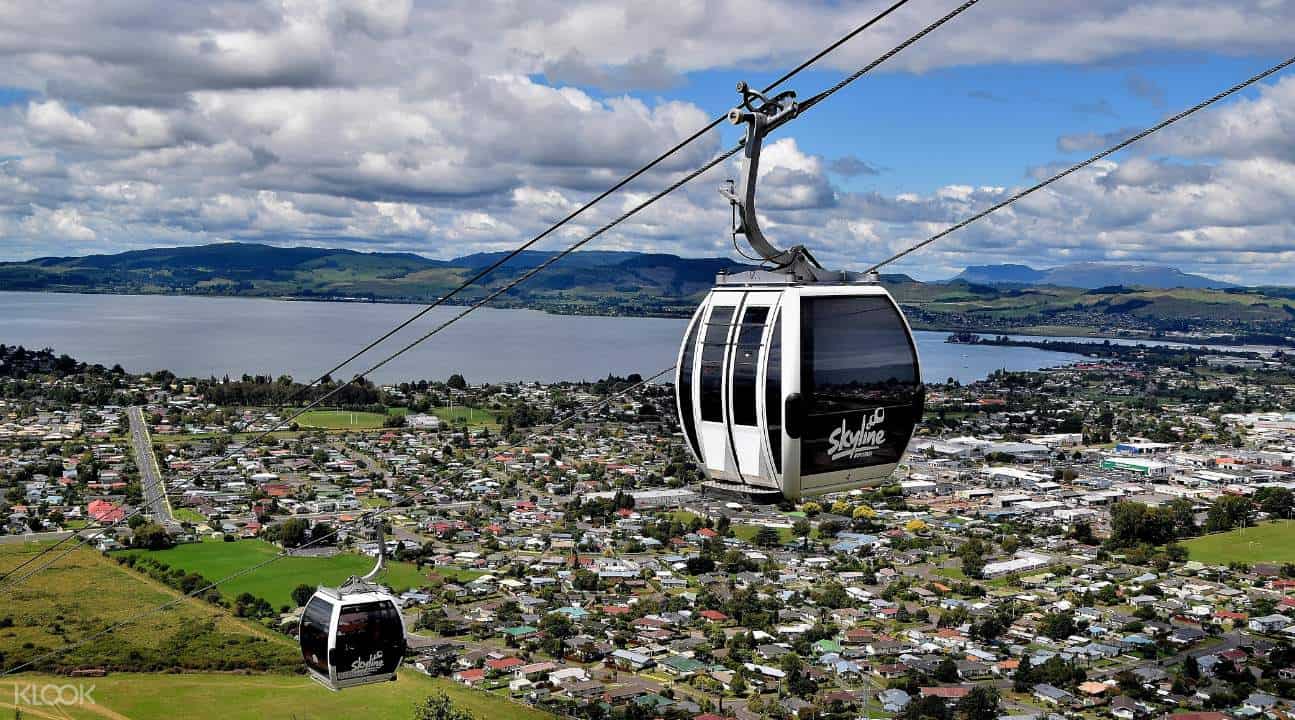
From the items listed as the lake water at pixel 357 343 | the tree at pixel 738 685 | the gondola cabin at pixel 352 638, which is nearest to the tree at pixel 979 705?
the tree at pixel 738 685

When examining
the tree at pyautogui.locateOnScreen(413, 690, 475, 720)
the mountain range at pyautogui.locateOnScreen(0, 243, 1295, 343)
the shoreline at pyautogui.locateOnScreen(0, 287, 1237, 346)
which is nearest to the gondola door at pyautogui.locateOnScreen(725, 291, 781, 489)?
the tree at pyautogui.locateOnScreen(413, 690, 475, 720)

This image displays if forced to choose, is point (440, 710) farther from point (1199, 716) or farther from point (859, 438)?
point (859, 438)

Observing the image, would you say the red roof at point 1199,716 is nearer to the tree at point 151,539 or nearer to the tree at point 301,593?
the tree at point 301,593

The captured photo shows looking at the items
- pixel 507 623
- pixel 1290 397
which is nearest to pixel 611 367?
pixel 1290 397

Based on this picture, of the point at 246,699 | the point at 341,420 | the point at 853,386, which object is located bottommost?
the point at 246,699

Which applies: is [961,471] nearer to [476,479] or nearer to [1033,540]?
[1033,540]

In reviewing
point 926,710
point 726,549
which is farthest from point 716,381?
point 726,549

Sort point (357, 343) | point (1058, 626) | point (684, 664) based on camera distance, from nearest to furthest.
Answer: point (684, 664) → point (1058, 626) → point (357, 343)
